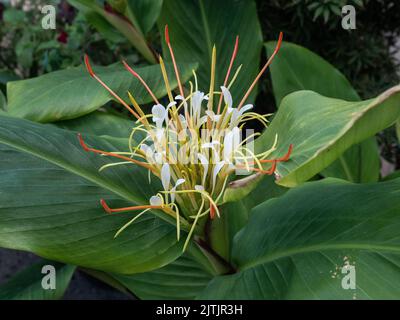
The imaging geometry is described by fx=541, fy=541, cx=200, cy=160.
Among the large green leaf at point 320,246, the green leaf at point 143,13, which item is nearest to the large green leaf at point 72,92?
the green leaf at point 143,13

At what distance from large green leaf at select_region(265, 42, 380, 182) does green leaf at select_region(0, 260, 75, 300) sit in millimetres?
611

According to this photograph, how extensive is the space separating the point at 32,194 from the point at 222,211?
0.28 m

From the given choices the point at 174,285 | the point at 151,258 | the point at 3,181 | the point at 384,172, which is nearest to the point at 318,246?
the point at 151,258

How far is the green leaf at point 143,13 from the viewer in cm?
129

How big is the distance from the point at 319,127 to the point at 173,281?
1.63 feet

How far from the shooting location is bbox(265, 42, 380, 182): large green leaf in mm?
1240

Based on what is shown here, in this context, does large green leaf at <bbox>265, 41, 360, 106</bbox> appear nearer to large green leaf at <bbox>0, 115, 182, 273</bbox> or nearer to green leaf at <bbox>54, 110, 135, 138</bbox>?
green leaf at <bbox>54, 110, 135, 138</bbox>

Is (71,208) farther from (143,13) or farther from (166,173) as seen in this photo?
(143,13)

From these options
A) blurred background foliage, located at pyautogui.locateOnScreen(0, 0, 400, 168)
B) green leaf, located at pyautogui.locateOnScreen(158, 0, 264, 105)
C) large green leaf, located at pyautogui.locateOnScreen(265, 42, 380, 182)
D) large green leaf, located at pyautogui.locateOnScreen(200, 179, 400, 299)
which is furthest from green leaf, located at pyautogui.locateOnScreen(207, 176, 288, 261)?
blurred background foliage, located at pyautogui.locateOnScreen(0, 0, 400, 168)

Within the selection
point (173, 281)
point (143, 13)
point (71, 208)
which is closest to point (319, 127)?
point (71, 208)

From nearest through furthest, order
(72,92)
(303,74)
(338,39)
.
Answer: (72,92) < (303,74) < (338,39)

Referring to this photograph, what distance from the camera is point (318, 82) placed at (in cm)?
126

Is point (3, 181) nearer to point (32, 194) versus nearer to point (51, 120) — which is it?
point (32, 194)

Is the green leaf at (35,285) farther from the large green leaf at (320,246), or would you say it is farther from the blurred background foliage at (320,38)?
the blurred background foliage at (320,38)
